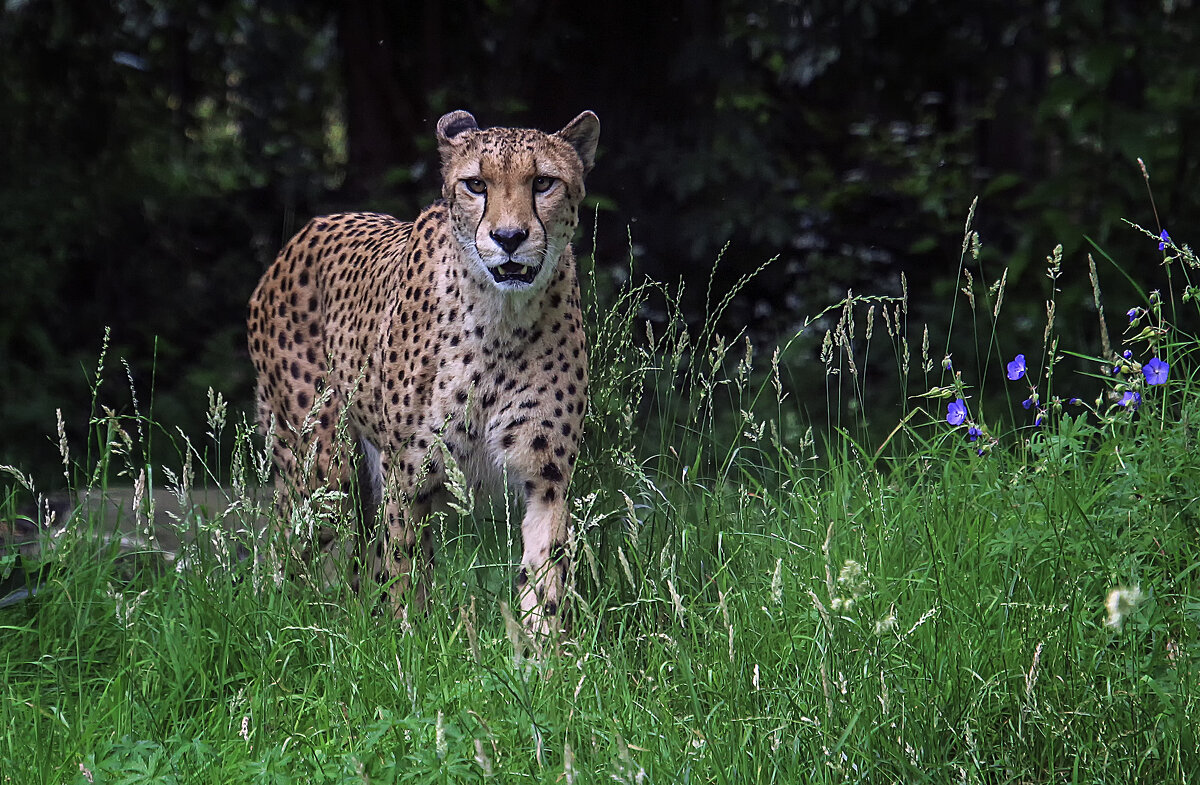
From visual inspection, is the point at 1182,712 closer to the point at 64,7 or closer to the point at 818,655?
the point at 818,655

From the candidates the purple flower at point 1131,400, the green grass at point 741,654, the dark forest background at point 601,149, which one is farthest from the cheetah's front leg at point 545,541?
the dark forest background at point 601,149

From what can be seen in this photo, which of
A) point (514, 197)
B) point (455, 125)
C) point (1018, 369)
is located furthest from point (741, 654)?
point (455, 125)

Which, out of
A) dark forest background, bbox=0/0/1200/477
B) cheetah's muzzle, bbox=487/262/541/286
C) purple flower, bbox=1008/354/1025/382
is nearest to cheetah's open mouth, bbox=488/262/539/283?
cheetah's muzzle, bbox=487/262/541/286

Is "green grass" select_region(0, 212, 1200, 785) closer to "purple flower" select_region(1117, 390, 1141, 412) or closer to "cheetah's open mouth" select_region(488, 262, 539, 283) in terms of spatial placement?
"purple flower" select_region(1117, 390, 1141, 412)

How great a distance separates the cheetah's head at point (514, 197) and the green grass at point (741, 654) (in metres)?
0.47

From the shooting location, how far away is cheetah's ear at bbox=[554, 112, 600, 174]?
3.71 meters

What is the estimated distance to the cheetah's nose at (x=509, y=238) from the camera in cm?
338

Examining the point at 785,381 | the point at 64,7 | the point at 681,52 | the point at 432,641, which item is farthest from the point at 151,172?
the point at 432,641

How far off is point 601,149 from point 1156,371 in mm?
3849

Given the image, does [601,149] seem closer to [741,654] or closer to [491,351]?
[491,351]

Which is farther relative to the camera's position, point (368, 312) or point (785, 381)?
point (785, 381)

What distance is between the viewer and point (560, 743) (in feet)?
8.37

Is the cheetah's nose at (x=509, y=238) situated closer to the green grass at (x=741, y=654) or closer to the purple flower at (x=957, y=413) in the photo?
the green grass at (x=741, y=654)

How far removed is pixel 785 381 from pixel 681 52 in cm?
159
